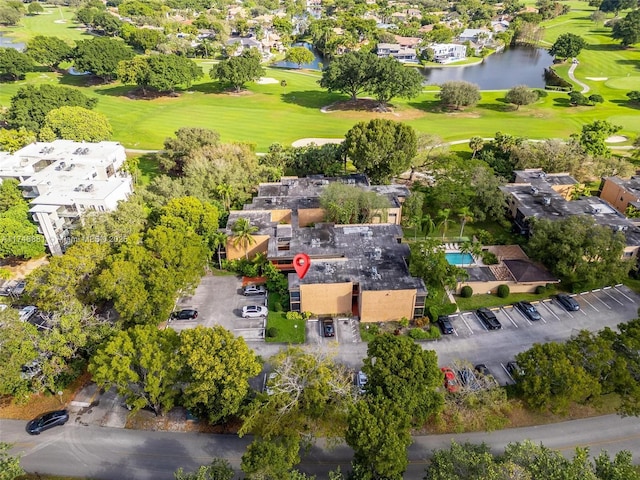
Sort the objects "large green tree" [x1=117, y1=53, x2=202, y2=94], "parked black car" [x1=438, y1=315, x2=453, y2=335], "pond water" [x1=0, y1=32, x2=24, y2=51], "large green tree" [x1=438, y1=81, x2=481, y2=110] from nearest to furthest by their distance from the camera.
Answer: "parked black car" [x1=438, y1=315, x2=453, y2=335]
"large green tree" [x1=438, y1=81, x2=481, y2=110]
"large green tree" [x1=117, y1=53, x2=202, y2=94]
"pond water" [x1=0, y1=32, x2=24, y2=51]

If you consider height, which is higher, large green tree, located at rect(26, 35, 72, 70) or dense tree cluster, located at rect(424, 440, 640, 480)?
large green tree, located at rect(26, 35, 72, 70)

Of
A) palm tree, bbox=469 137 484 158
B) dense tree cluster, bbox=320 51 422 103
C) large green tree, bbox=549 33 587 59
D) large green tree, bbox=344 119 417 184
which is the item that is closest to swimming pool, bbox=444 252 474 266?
large green tree, bbox=344 119 417 184

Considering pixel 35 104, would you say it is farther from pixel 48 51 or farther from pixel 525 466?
pixel 525 466

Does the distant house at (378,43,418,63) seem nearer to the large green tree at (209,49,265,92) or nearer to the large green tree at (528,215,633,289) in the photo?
the large green tree at (209,49,265,92)

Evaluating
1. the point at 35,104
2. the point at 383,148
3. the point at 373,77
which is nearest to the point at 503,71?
the point at 373,77

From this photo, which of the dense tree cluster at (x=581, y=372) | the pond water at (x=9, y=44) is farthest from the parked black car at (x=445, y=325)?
the pond water at (x=9, y=44)
